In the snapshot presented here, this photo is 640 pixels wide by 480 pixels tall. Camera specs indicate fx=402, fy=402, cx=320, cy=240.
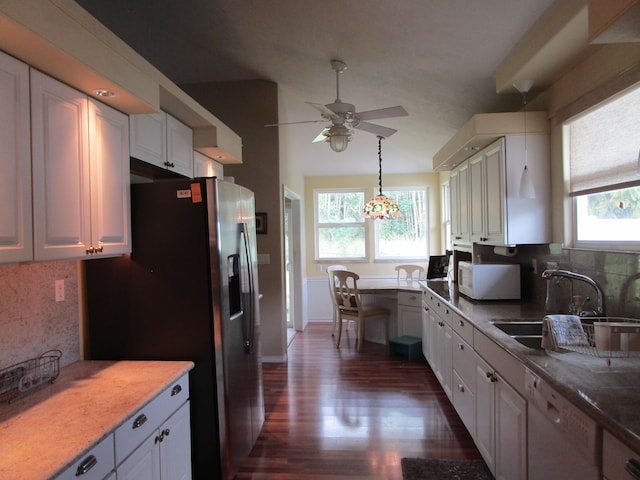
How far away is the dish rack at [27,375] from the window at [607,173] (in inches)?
109

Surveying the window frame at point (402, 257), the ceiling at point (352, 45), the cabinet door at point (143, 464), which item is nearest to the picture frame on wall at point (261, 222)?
the ceiling at point (352, 45)

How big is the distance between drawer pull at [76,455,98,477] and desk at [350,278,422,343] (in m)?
3.84

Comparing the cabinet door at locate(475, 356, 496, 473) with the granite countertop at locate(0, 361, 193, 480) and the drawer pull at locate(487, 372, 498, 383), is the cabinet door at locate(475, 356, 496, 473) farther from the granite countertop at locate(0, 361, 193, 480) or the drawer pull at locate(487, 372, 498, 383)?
the granite countertop at locate(0, 361, 193, 480)

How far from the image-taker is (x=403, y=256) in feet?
21.9

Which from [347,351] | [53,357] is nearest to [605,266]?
[53,357]

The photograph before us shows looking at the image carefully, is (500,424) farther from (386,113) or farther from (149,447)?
(386,113)

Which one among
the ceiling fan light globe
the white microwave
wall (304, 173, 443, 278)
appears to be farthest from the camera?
wall (304, 173, 443, 278)

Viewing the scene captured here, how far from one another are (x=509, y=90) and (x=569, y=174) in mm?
776

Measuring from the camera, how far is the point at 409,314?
190 inches

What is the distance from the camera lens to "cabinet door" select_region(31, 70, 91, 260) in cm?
141

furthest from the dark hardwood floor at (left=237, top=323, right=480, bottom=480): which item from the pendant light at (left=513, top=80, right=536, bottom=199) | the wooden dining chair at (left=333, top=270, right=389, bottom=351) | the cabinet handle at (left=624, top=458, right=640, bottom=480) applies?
the pendant light at (left=513, top=80, right=536, bottom=199)

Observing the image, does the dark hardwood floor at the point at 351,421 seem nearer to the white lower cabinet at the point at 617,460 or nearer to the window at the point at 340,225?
the white lower cabinet at the point at 617,460

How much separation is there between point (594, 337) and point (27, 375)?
243 centimetres

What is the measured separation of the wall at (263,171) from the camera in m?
4.50
